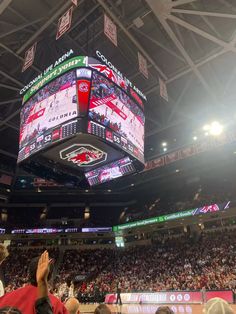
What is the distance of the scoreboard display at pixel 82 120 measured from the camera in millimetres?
9883

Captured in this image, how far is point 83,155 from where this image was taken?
1162 centimetres

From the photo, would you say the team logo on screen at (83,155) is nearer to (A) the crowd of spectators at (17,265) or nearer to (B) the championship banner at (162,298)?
(B) the championship banner at (162,298)

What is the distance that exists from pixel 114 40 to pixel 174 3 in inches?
102

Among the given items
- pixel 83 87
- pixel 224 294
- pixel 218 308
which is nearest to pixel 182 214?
pixel 224 294

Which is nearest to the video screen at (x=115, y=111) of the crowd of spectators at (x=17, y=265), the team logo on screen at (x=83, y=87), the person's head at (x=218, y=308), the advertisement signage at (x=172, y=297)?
the team logo on screen at (x=83, y=87)

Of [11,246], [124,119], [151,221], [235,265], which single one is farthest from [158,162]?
[11,246]

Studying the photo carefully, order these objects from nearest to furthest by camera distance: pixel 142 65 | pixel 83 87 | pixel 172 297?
1. pixel 83 87
2. pixel 142 65
3. pixel 172 297

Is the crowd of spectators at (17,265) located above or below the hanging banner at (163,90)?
below

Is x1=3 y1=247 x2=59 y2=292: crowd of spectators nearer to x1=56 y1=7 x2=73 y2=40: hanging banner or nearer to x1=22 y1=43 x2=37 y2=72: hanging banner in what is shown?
x1=22 y1=43 x2=37 y2=72: hanging banner

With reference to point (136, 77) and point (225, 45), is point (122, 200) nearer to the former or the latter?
point (136, 77)

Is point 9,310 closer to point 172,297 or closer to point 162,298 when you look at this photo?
point 172,297

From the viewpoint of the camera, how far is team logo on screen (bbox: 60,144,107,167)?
10945mm

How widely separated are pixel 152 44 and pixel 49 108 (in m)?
7.12

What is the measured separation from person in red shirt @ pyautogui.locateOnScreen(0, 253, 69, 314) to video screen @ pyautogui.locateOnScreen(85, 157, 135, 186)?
987 cm
